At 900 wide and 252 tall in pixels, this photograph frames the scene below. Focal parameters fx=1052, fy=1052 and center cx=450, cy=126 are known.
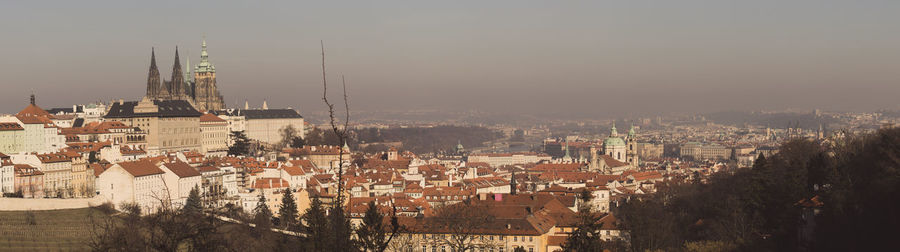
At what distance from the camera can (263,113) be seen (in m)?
125

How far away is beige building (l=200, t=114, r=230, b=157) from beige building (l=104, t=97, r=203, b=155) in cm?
167

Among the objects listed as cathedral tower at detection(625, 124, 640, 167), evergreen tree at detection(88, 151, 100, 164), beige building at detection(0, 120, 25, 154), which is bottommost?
cathedral tower at detection(625, 124, 640, 167)

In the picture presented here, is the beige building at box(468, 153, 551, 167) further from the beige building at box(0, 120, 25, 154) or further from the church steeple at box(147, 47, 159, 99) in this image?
the beige building at box(0, 120, 25, 154)

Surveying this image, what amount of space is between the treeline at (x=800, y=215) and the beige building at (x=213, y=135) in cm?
6245

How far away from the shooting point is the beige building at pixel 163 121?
3777 inches

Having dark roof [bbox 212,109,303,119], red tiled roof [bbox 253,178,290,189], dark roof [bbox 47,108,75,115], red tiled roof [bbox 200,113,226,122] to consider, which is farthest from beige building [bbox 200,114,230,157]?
red tiled roof [bbox 253,178,290,189]

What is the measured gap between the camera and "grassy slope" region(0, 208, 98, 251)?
148 feet

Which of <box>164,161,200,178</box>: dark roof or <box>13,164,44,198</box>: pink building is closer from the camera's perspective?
<box>13,164,44,198</box>: pink building

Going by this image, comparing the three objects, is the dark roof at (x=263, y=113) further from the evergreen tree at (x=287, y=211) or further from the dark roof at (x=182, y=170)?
the evergreen tree at (x=287, y=211)

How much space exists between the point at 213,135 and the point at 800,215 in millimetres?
81337

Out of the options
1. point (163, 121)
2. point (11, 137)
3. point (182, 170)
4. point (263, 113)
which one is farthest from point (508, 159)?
point (182, 170)

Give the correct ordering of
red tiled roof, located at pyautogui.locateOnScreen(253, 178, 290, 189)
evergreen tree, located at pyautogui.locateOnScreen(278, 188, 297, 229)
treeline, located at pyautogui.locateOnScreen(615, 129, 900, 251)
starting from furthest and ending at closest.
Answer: red tiled roof, located at pyautogui.locateOnScreen(253, 178, 290, 189), evergreen tree, located at pyautogui.locateOnScreen(278, 188, 297, 229), treeline, located at pyautogui.locateOnScreen(615, 129, 900, 251)

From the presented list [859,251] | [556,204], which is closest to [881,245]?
[859,251]

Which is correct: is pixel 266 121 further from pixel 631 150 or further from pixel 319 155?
pixel 631 150
